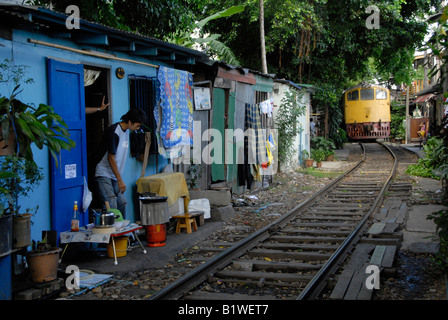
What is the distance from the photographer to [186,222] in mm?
8273

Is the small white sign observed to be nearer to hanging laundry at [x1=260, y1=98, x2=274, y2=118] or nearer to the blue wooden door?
the blue wooden door

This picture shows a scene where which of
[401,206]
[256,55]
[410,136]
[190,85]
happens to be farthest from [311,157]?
[410,136]

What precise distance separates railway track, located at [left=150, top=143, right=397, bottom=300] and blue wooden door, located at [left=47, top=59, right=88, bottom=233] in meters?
2.17

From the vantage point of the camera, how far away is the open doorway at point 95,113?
24.4 feet

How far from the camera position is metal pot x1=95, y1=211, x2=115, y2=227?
6102mm

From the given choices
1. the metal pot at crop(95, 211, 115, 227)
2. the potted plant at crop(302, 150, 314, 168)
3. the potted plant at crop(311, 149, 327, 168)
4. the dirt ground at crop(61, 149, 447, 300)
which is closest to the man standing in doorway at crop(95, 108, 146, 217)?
the metal pot at crop(95, 211, 115, 227)

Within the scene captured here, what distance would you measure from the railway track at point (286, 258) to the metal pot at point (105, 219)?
53.2 inches

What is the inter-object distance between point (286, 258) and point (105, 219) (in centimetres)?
270

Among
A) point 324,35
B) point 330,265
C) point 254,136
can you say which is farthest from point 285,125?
point 330,265

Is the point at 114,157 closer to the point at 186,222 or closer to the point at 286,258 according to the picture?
the point at 186,222

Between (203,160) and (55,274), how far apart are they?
584 cm

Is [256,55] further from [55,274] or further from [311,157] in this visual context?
[55,274]

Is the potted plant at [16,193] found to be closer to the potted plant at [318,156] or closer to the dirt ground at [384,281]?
the dirt ground at [384,281]

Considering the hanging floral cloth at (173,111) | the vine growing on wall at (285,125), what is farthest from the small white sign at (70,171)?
the vine growing on wall at (285,125)
